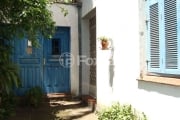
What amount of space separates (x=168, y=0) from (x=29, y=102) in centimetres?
635

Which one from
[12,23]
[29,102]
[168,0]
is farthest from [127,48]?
[29,102]

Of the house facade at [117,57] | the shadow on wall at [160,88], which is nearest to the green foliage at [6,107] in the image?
the house facade at [117,57]

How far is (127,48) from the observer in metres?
6.39

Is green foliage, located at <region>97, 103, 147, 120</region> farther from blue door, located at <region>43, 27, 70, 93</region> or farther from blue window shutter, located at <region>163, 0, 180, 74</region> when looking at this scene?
blue door, located at <region>43, 27, 70, 93</region>

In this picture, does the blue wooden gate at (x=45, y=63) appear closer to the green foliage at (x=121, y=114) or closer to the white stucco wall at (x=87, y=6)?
the white stucco wall at (x=87, y=6)

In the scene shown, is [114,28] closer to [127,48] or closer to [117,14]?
[117,14]

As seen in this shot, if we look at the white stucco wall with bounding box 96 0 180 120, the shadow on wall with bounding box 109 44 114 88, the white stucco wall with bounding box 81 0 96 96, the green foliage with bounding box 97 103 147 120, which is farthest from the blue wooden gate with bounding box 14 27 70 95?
the green foliage with bounding box 97 103 147 120

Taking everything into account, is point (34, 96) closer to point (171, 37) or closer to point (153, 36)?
point (153, 36)

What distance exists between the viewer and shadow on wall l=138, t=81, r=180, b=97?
14.9ft

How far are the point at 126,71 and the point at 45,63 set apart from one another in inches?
193

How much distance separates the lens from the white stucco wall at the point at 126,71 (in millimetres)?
4910

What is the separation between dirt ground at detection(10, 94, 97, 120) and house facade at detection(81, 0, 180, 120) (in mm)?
710

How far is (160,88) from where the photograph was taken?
16.4ft

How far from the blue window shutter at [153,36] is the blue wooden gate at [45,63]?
5801mm
